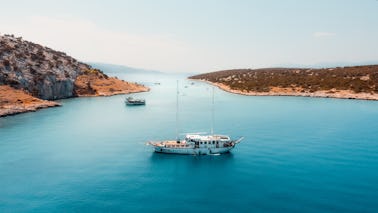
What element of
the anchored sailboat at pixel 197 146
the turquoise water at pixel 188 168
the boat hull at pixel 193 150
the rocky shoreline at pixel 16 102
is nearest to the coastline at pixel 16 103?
the rocky shoreline at pixel 16 102

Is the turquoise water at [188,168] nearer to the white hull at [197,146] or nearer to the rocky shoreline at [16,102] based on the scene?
the white hull at [197,146]

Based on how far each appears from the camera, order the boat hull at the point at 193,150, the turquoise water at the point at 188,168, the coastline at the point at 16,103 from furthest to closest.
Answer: the coastline at the point at 16,103 < the boat hull at the point at 193,150 < the turquoise water at the point at 188,168

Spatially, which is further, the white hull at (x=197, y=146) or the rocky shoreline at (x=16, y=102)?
the rocky shoreline at (x=16, y=102)

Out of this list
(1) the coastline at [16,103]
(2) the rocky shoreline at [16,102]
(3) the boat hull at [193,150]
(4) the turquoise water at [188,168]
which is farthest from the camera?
(2) the rocky shoreline at [16,102]

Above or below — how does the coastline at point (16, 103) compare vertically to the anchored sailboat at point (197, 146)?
above

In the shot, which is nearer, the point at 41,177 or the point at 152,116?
the point at 41,177

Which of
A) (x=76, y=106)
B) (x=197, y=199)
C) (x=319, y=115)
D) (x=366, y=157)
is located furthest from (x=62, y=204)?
(x=76, y=106)

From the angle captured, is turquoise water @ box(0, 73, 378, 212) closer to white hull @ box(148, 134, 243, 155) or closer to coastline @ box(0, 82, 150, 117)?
white hull @ box(148, 134, 243, 155)

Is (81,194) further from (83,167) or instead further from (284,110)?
(284,110)

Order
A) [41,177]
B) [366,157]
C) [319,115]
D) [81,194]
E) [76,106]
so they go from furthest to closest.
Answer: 1. [76,106]
2. [319,115]
3. [366,157]
4. [41,177]
5. [81,194]
